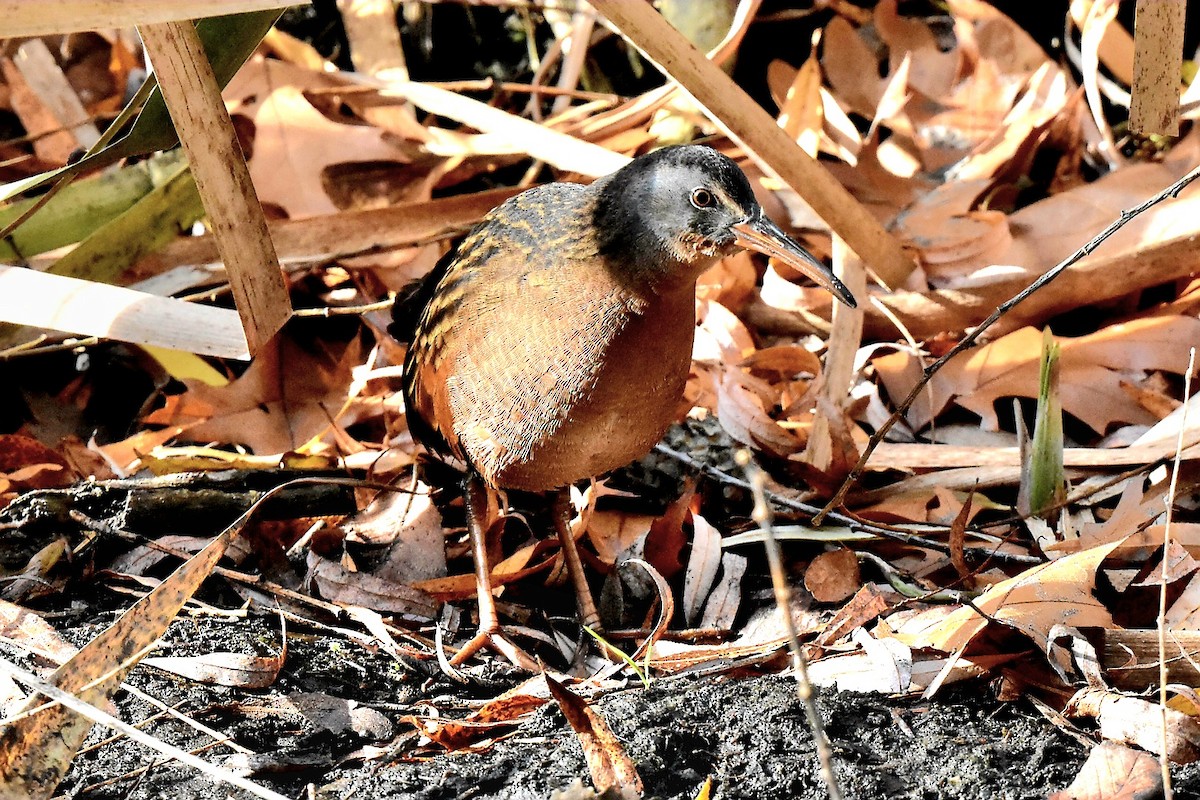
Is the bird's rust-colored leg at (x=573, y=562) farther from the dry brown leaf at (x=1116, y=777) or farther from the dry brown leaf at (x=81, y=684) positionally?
the dry brown leaf at (x=1116, y=777)

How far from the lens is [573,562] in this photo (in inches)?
144

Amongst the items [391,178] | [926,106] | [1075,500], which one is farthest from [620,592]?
[926,106]

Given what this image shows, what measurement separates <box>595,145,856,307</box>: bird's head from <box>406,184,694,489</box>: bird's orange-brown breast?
0.23ft

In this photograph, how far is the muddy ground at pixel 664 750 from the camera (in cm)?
221

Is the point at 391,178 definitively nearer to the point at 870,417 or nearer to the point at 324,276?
the point at 324,276

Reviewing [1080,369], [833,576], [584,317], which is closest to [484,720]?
[584,317]

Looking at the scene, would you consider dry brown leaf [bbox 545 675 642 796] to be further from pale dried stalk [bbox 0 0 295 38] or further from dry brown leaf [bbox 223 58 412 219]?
dry brown leaf [bbox 223 58 412 219]

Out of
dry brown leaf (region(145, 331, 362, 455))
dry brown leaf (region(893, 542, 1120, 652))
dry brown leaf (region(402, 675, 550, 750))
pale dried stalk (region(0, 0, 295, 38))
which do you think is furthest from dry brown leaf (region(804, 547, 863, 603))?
pale dried stalk (region(0, 0, 295, 38))

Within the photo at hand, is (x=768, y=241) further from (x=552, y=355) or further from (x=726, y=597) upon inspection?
(x=726, y=597)

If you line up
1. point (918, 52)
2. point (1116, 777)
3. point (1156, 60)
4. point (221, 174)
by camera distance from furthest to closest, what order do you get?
point (918, 52)
point (1156, 60)
point (221, 174)
point (1116, 777)

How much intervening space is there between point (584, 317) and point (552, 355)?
0.39ft

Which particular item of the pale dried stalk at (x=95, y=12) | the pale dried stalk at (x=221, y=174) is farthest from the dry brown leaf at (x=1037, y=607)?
the pale dried stalk at (x=95, y=12)

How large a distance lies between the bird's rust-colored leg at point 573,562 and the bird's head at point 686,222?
89cm

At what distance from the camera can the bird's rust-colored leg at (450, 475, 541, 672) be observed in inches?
131
